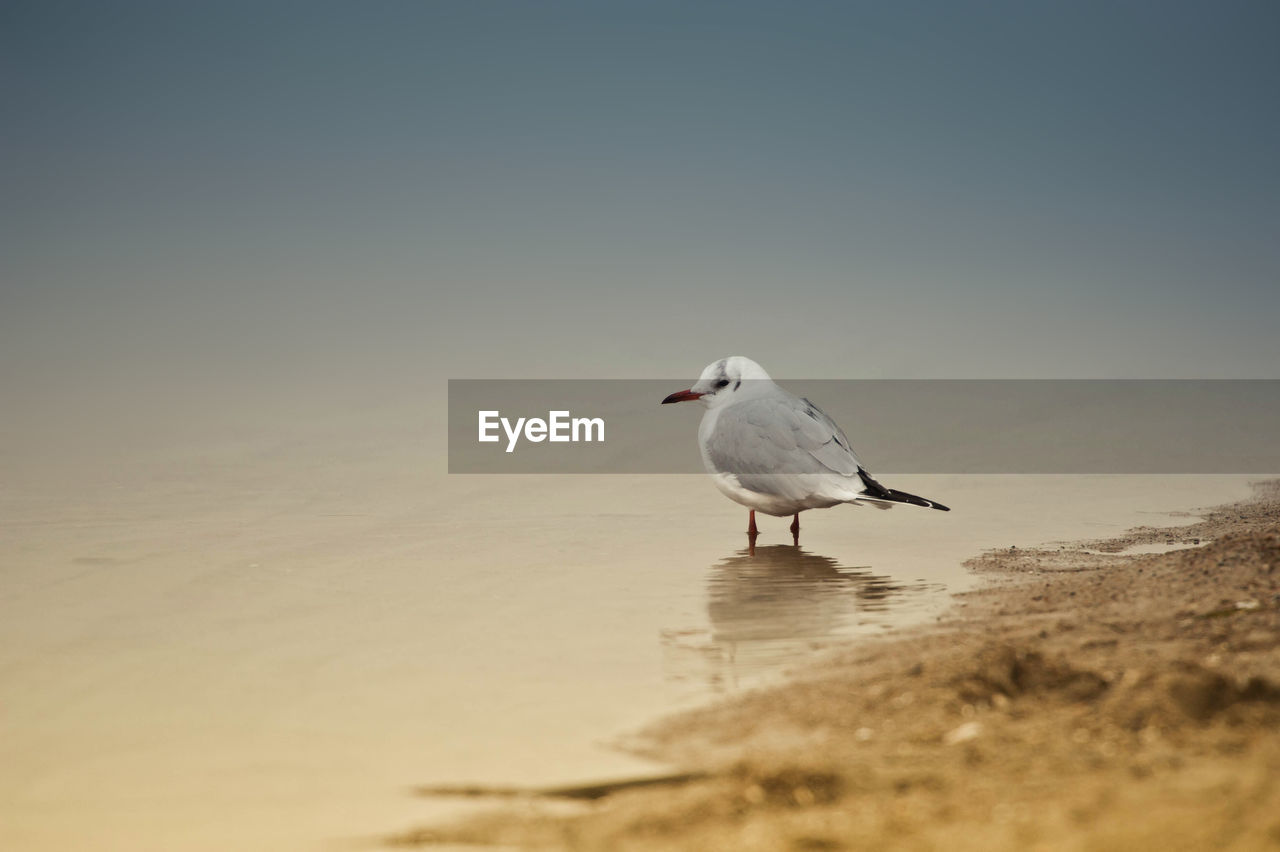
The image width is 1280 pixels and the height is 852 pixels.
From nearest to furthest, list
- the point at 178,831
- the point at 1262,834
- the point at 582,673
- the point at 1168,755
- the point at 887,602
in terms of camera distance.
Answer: the point at 1262,834
the point at 1168,755
the point at 178,831
the point at 582,673
the point at 887,602

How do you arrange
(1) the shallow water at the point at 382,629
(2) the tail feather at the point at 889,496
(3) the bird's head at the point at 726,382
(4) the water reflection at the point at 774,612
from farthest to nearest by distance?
(3) the bird's head at the point at 726,382
(2) the tail feather at the point at 889,496
(4) the water reflection at the point at 774,612
(1) the shallow water at the point at 382,629

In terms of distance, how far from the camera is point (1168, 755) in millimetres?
2490

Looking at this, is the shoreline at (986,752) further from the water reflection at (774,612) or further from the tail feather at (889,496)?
the tail feather at (889,496)

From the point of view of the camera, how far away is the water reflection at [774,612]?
A: 4.02m

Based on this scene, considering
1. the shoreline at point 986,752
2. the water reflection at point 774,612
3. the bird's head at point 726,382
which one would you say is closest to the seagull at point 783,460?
the bird's head at point 726,382

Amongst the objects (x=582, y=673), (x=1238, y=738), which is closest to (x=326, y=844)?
(x=582, y=673)

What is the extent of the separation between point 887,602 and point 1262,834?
2862mm

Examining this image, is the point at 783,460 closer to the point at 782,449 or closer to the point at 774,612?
the point at 782,449

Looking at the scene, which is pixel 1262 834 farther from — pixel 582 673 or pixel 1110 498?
pixel 1110 498

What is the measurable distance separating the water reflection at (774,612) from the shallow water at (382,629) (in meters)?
0.02

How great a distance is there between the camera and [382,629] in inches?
187

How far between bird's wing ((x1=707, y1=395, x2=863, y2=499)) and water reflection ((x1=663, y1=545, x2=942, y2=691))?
17.2 inches

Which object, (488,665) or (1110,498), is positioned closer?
(488,665)

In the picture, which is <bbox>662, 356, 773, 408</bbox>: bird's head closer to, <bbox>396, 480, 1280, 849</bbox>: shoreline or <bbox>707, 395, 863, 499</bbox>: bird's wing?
<bbox>707, 395, 863, 499</bbox>: bird's wing
